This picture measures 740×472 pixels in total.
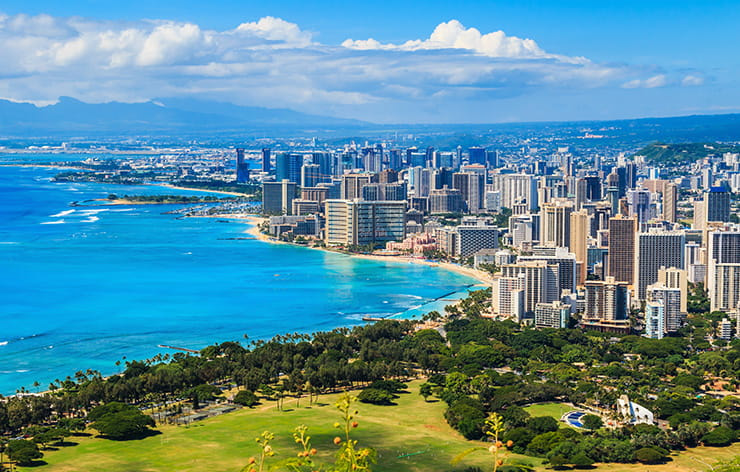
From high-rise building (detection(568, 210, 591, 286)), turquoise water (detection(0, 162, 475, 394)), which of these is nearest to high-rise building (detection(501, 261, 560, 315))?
turquoise water (detection(0, 162, 475, 394))

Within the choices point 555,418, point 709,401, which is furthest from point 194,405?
point 709,401

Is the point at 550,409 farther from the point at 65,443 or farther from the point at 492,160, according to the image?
the point at 492,160

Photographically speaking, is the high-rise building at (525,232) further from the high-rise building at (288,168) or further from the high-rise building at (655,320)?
the high-rise building at (288,168)

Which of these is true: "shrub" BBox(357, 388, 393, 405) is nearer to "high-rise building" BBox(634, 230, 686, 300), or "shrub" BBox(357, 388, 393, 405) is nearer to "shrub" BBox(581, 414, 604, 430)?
"shrub" BBox(581, 414, 604, 430)

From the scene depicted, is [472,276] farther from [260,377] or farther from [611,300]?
[260,377]

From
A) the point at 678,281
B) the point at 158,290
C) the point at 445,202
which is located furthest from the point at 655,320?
the point at 445,202
